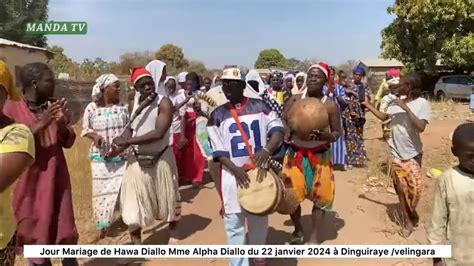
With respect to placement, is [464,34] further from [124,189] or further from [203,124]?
[124,189]

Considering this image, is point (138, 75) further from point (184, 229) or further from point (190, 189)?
point (190, 189)

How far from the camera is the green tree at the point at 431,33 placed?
21.3 m

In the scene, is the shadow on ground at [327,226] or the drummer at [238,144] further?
the shadow on ground at [327,226]

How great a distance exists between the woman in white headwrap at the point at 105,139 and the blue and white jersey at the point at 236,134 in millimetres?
1466

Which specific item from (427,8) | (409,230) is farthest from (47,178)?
(427,8)

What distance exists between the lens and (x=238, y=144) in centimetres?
371

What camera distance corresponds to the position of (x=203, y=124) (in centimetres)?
689

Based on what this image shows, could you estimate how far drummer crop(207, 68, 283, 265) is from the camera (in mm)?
3670

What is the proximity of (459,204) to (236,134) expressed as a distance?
5.29ft

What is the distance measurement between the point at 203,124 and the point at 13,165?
4690 millimetres

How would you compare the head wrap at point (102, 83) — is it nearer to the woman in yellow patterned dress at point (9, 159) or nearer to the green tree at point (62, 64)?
the woman in yellow patterned dress at point (9, 159)

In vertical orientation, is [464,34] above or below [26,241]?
above

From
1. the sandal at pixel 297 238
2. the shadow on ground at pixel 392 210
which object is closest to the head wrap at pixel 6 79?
the sandal at pixel 297 238

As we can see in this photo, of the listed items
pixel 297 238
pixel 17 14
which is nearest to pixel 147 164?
pixel 297 238
